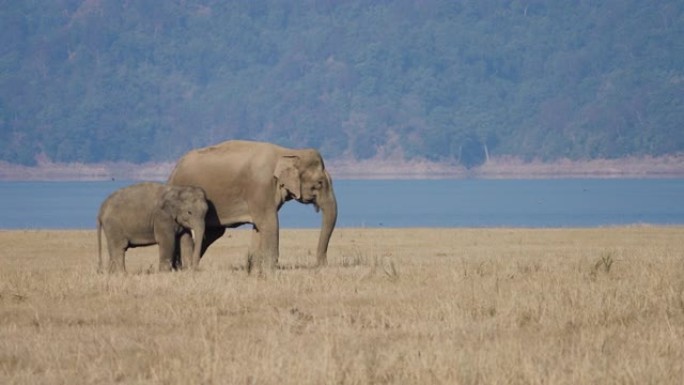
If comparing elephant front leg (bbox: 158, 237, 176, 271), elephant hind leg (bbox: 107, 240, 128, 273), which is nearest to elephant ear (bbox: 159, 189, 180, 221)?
elephant front leg (bbox: 158, 237, 176, 271)

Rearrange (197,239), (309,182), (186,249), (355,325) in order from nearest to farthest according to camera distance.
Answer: (355,325), (197,239), (186,249), (309,182)

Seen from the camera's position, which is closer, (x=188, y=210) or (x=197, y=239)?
(x=197, y=239)

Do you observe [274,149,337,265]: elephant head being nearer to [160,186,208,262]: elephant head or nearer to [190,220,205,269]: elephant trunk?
[160,186,208,262]: elephant head

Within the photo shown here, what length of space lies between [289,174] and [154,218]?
2.16 metres

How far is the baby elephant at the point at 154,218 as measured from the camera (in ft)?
75.4

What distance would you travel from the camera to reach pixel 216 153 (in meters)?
24.6

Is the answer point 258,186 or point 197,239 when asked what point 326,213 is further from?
point 197,239

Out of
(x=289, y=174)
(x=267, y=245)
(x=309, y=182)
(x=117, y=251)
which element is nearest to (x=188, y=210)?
(x=117, y=251)

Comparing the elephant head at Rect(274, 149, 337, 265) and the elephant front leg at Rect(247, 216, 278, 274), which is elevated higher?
the elephant head at Rect(274, 149, 337, 265)

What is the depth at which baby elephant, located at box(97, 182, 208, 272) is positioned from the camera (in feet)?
75.4

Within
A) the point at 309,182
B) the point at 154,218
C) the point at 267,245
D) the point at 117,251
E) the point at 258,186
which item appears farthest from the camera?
the point at 309,182

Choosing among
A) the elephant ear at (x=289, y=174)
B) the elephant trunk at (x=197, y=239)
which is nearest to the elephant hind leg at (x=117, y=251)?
the elephant trunk at (x=197, y=239)

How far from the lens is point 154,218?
2317cm

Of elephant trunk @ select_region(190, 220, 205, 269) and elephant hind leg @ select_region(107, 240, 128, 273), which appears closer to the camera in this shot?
elephant trunk @ select_region(190, 220, 205, 269)
